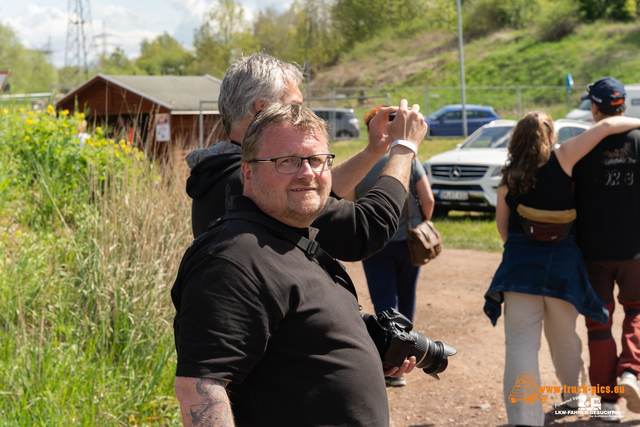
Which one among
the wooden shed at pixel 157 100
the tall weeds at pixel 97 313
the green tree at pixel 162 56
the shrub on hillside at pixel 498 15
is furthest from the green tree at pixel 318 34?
the tall weeds at pixel 97 313

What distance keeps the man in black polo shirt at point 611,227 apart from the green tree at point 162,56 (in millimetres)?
63099

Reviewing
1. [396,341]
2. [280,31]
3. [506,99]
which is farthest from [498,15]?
[396,341]

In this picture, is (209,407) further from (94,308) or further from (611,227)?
(611,227)

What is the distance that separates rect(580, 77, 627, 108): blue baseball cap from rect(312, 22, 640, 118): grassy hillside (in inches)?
899

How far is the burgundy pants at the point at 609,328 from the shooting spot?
3848 millimetres

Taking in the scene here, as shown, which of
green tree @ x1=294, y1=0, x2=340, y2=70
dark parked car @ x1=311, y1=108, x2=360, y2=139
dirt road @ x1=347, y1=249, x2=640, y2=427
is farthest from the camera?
green tree @ x1=294, y1=0, x2=340, y2=70

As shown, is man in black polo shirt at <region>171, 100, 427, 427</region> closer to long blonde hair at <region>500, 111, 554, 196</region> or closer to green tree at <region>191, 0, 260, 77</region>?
long blonde hair at <region>500, 111, 554, 196</region>

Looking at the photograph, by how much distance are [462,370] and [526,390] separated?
1.29 metres

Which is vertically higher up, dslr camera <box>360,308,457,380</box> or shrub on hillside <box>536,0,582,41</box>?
shrub on hillside <box>536,0,582,41</box>

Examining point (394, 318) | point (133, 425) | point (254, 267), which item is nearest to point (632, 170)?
point (394, 318)

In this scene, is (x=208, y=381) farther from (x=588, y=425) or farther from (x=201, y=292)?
(x=588, y=425)

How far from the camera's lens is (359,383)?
160 cm

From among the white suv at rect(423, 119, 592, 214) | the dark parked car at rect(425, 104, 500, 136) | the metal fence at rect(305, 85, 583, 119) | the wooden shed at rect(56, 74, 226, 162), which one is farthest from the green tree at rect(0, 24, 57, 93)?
the white suv at rect(423, 119, 592, 214)

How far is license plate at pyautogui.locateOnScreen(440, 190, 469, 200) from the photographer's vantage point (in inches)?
432
